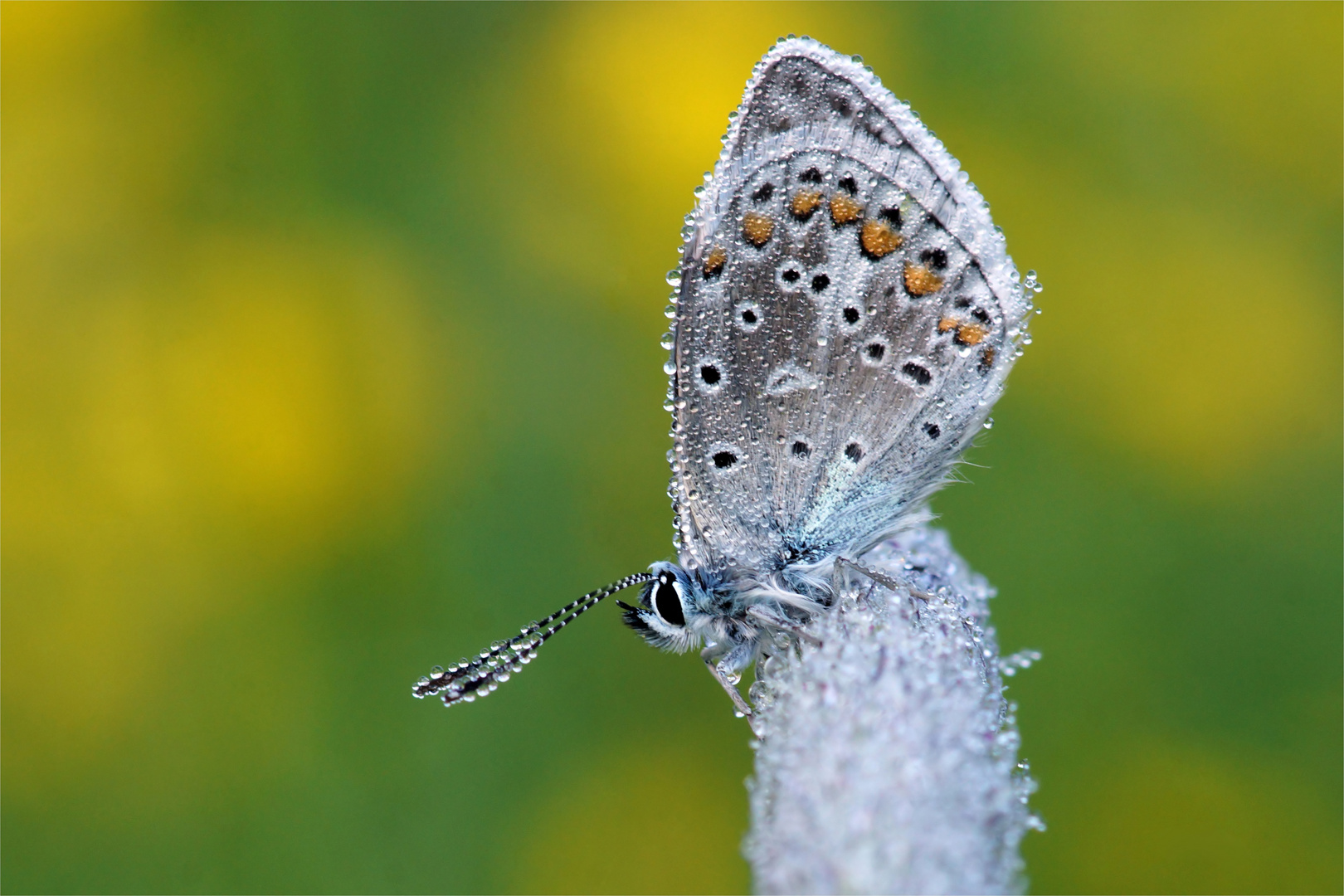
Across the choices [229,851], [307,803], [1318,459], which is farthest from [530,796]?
[1318,459]

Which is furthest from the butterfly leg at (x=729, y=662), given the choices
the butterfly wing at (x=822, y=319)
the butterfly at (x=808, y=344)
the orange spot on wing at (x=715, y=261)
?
the orange spot on wing at (x=715, y=261)

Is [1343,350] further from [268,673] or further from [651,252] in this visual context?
[268,673]

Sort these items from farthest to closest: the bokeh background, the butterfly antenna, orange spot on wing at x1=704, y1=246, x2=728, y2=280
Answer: the bokeh background → orange spot on wing at x1=704, y1=246, x2=728, y2=280 → the butterfly antenna

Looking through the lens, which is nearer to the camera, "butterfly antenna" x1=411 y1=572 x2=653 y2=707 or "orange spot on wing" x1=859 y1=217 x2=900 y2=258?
"butterfly antenna" x1=411 y1=572 x2=653 y2=707

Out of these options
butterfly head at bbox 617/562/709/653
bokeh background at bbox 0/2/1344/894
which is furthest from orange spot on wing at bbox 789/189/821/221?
bokeh background at bbox 0/2/1344/894

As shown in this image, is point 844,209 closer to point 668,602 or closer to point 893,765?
→ point 668,602

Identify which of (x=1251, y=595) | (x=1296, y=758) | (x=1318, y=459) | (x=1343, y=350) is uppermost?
(x=1343, y=350)

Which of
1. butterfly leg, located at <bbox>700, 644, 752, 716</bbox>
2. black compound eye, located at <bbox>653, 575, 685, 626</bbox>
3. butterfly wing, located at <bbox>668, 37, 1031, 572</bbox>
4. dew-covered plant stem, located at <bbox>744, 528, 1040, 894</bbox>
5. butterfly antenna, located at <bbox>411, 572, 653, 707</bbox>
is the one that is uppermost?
butterfly wing, located at <bbox>668, 37, 1031, 572</bbox>

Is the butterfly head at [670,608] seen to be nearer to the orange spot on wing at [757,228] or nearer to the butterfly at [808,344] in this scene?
the butterfly at [808,344]

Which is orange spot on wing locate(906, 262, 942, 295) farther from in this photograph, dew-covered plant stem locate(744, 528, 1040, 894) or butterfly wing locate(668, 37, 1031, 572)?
dew-covered plant stem locate(744, 528, 1040, 894)

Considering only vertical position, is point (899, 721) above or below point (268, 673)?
above
